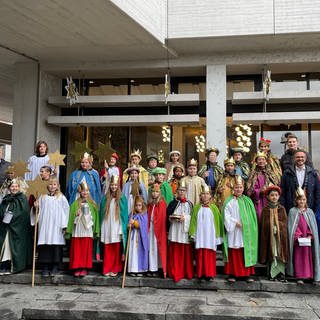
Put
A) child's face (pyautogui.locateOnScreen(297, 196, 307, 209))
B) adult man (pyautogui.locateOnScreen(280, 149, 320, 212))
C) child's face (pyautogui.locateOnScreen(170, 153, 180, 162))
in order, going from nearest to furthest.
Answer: child's face (pyautogui.locateOnScreen(297, 196, 307, 209)) → adult man (pyautogui.locateOnScreen(280, 149, 320, 212)) → child's face (pyautogui.locateOnScreen(170, 153, 180, 162))

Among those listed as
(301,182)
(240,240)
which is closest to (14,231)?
(240,240)

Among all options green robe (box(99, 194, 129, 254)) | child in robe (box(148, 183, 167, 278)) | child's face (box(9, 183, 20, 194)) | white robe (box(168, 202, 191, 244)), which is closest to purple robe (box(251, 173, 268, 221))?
white robe (box(168, 202, 191, 244))

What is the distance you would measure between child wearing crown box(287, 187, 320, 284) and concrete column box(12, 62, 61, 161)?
23.5ft

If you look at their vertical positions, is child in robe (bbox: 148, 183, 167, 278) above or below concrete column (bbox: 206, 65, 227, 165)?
below

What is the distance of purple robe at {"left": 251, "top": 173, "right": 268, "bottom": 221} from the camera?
6.36m

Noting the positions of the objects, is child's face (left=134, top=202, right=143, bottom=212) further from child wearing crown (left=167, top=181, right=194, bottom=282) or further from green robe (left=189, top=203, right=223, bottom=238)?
green robe (left=189, top=203, right=223, bottom=238)

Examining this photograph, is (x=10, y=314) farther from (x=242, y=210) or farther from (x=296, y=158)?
(x=296, y=158)

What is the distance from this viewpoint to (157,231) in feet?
20.4

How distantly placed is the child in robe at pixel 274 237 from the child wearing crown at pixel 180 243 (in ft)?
3.89

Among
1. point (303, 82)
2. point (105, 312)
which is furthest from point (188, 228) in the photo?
point (303, 82)

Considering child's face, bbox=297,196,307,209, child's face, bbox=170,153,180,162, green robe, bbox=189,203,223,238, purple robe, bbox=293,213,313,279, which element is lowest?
purple robe, bbox=293,213,313,279

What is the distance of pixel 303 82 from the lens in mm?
10320

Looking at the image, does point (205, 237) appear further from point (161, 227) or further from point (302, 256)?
point (302, 256)

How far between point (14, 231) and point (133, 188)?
7.32 feet
